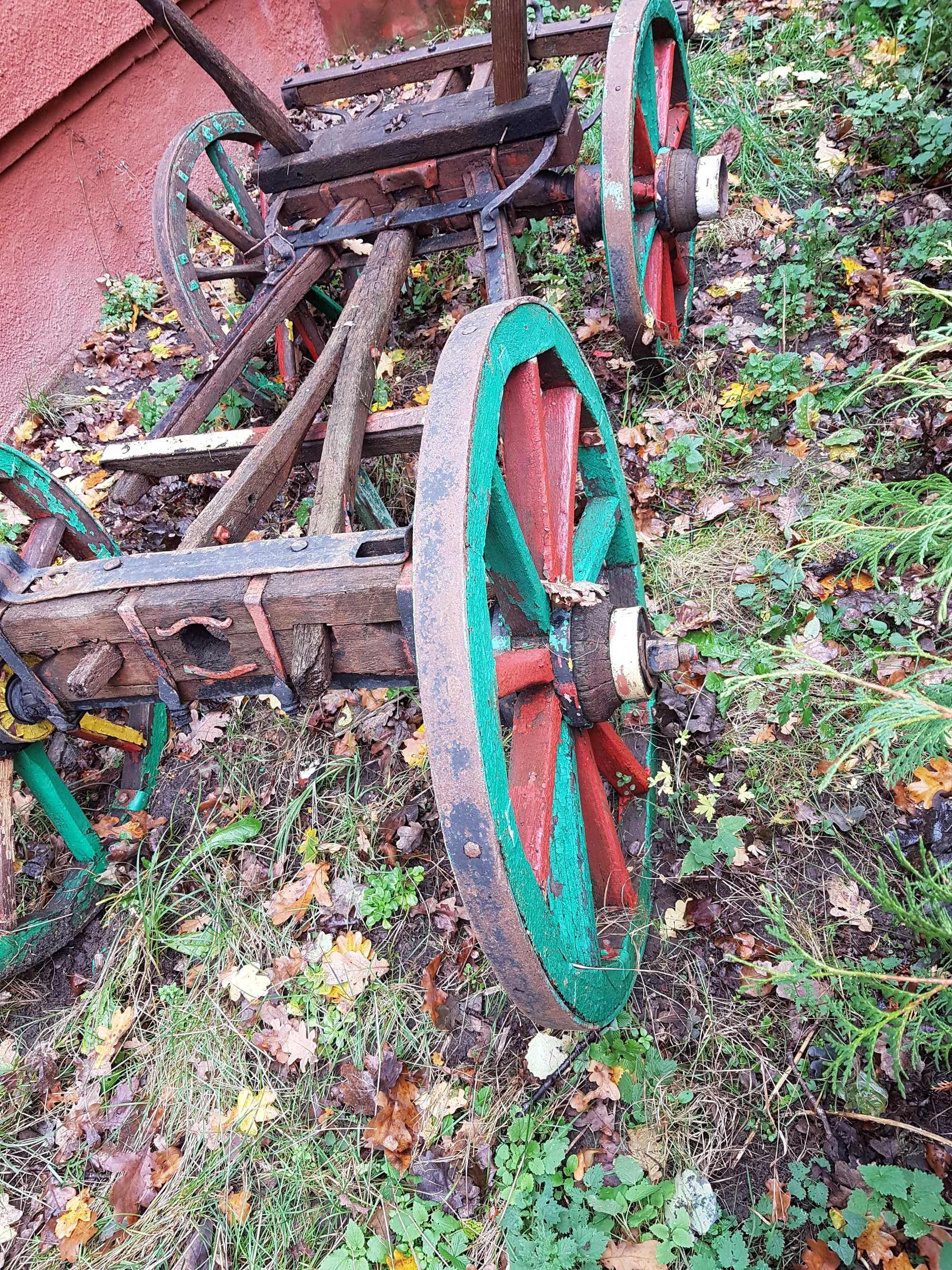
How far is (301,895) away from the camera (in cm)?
274

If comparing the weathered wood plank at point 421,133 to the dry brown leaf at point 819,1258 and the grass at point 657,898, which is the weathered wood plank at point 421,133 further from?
the dry brown leaf at point 819,1258

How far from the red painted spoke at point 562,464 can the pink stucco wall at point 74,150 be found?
11.8 feet

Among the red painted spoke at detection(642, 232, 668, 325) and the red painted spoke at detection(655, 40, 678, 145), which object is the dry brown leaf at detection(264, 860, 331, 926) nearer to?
the red painted spoke at detection(642, 232, 668, 325)

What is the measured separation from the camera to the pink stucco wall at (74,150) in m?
4.13

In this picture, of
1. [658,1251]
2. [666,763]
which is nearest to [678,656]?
[666,763]

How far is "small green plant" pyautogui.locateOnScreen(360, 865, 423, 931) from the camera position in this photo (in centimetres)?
262

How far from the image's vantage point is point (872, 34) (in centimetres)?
419

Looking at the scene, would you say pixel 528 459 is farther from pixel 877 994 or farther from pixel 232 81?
pixel 232 81

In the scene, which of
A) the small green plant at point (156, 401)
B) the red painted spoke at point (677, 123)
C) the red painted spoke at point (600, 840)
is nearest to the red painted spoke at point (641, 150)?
the red painted spoke at point (677, 123)

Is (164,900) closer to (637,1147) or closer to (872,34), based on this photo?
(637,1147)

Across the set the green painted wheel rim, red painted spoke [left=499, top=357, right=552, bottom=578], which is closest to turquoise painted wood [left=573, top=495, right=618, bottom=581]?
red painted spoke [left=499, top=357, right=552, bottom=578]

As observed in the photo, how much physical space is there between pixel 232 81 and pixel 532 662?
281 centimetres

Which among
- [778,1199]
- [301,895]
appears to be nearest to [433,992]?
[301,895]

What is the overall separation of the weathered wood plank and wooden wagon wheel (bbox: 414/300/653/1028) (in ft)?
5.67
